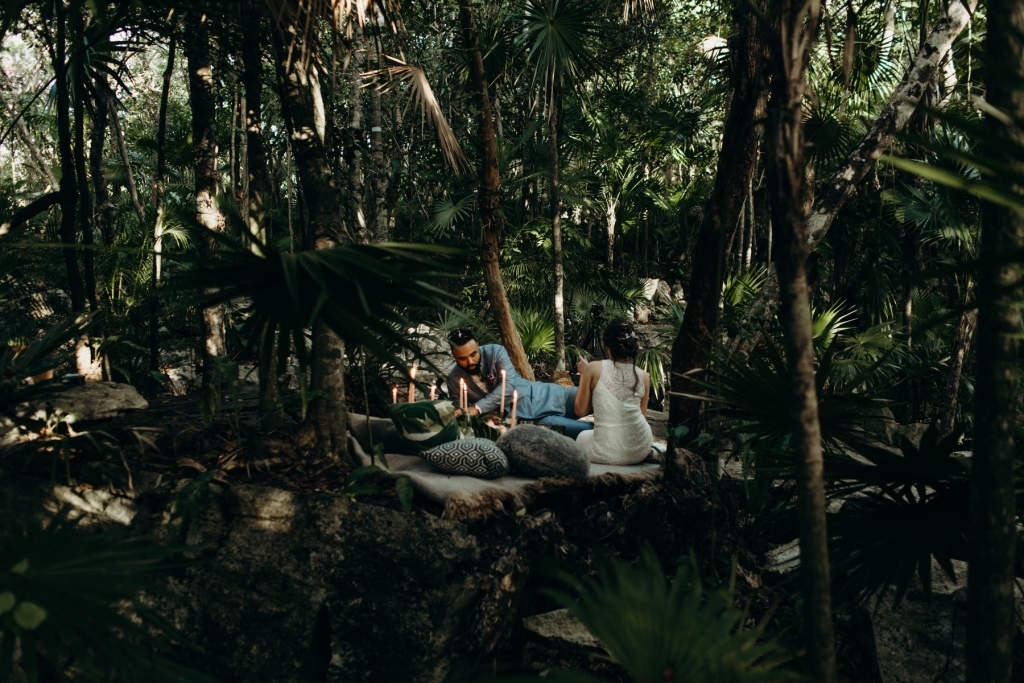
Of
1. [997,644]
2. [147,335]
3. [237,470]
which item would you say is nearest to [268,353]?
[997,644]

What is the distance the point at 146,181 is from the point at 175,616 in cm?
1931

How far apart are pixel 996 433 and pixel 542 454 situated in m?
2.62

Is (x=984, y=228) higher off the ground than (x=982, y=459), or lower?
higher

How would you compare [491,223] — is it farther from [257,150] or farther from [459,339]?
[257,150]

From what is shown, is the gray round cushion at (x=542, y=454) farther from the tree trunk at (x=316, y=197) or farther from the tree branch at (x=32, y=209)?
the tree branch at (x=32, y=209)

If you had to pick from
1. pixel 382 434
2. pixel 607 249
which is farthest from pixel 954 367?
pixel 607 249

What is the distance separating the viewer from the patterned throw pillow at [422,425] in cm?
427

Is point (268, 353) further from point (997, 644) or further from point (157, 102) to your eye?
point (157, 102)

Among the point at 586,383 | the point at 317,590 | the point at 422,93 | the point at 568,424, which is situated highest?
the point at 422,93

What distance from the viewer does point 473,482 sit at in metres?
3.97

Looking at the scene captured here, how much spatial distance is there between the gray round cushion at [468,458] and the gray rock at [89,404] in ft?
5.25

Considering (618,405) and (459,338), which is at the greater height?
(459,338)

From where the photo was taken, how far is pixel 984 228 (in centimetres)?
173

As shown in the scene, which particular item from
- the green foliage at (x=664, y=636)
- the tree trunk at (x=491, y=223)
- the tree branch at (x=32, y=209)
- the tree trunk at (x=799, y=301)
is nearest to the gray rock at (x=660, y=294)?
the tree trunk at (x=491, y=223)
